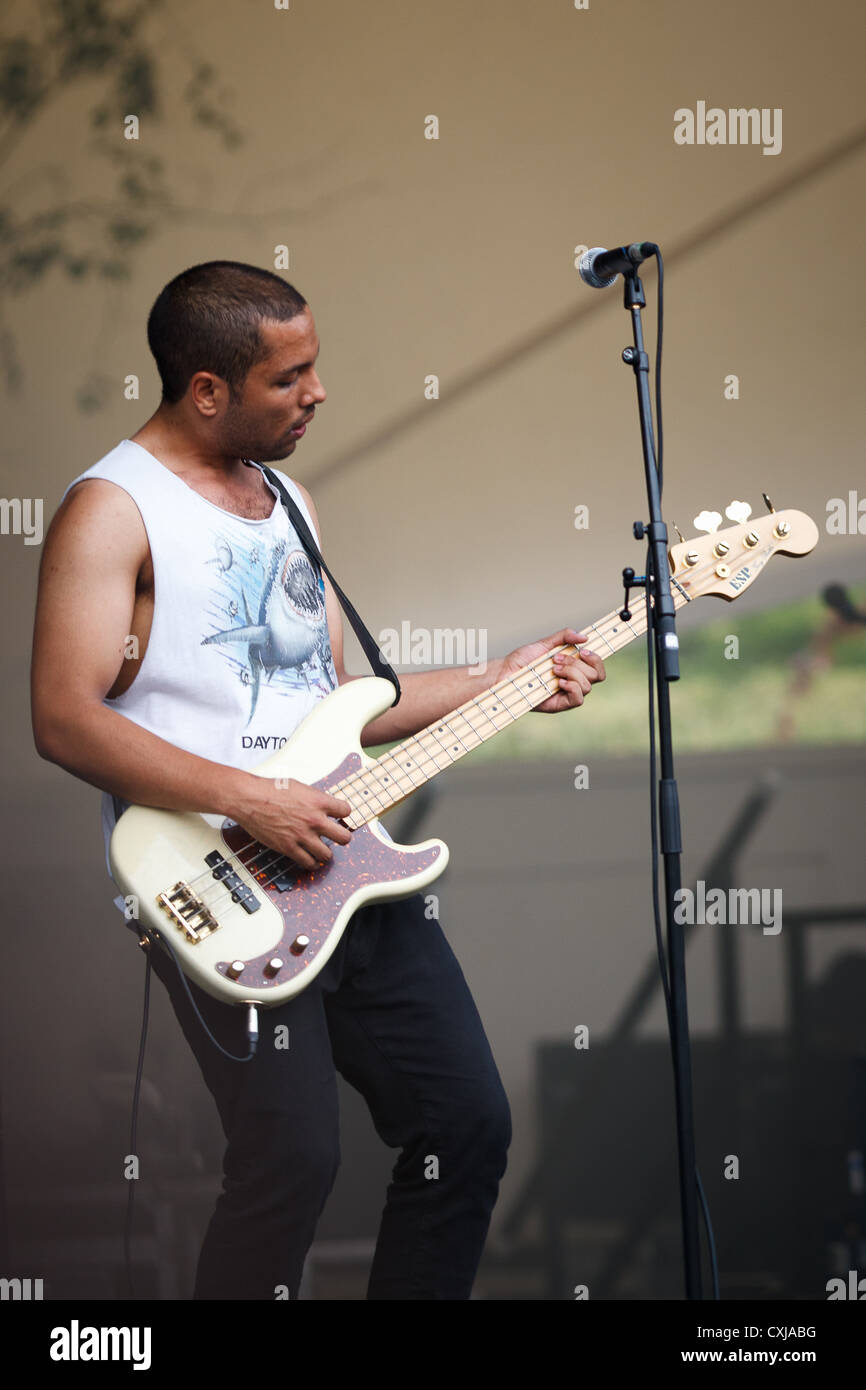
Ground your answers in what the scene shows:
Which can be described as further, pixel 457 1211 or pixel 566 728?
pixel 566 728

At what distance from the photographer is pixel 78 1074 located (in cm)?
312

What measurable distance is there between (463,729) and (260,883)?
44cm

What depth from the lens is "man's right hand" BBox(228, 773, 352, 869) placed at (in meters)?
2.04

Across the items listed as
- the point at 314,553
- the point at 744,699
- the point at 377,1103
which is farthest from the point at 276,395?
the point at 744,699

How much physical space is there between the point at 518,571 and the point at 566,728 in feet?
1.28

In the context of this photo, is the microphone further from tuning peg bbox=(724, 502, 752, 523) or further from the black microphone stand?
tuning peg bbox=(724, 502, 752, 523)

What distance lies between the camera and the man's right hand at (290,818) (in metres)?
2.04

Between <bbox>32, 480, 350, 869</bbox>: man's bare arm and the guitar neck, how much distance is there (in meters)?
0.10

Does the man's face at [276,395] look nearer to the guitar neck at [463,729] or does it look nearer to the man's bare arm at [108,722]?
the man's bare arm at [108,722]

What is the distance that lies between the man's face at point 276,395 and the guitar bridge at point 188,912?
2.41 ft

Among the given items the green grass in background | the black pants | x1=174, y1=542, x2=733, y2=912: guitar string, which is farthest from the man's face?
the green grass in background

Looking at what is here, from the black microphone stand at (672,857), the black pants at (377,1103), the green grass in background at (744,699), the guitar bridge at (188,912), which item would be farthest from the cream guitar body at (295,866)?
the green grass in background at (744,699)
